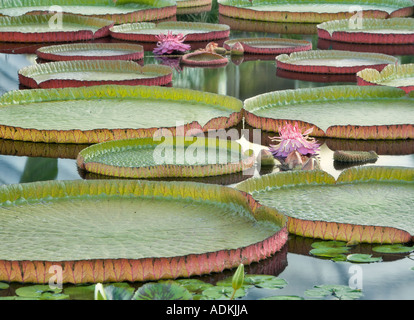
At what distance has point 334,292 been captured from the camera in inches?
141

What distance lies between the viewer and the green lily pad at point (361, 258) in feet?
13.0

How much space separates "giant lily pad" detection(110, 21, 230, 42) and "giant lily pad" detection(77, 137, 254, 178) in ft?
17.1

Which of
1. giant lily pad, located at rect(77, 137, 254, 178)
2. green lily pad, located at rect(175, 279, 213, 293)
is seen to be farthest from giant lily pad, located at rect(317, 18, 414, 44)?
green lily pad, located at rect(175, 279, 213, 293)

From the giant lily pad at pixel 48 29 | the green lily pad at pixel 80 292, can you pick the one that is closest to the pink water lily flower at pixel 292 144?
the green lily pad at pixel 80 292

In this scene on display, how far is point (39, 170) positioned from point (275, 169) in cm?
141

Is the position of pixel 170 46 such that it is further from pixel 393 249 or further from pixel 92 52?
pixel 393 249

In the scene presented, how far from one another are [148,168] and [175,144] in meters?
0.51

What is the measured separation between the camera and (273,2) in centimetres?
1397

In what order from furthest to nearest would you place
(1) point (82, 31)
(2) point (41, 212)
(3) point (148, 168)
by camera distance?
(1) point (82, 31) < (3) point (148, 168) < (2) point (41, 212)

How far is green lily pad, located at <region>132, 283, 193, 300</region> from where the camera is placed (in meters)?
3.23

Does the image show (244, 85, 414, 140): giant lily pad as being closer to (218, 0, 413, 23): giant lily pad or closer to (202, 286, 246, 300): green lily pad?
(202, 286, 246, 300): green lily pad

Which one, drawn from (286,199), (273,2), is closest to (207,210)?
(286,199)

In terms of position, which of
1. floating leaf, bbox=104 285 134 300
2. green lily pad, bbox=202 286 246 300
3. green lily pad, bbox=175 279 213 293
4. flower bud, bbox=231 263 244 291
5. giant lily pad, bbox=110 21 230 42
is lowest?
green lily pad, bbox=175 279 213 293
